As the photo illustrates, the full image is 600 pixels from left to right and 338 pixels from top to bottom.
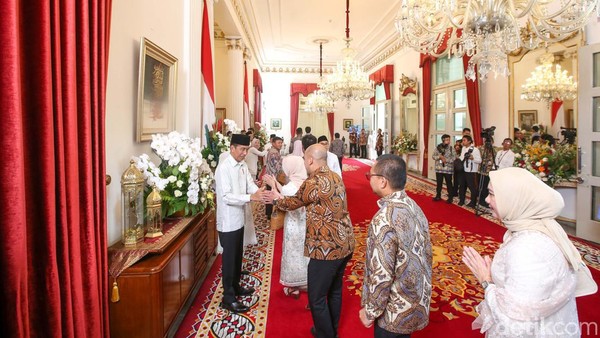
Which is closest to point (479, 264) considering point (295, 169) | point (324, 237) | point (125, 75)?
point (324, 237)

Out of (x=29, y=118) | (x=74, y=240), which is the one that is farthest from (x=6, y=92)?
(x=74, y=240)

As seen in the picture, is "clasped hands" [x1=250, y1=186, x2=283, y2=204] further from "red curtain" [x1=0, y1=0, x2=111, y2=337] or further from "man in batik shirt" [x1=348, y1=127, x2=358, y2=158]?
"man in batik shirt" [x1=348, y1=127, x2=358, y2=158]

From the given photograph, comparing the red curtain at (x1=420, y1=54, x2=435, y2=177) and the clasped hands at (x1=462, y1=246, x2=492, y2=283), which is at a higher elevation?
the red curtain at (x1=420, y1=54, x2=435, y2=177)

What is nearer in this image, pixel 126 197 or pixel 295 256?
pixel 126 197

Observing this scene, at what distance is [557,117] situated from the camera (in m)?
6.10

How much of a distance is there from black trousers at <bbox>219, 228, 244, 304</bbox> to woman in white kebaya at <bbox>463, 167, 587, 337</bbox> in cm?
213

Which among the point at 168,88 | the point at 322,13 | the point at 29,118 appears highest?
the point at 322,13

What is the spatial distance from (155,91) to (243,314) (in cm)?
220

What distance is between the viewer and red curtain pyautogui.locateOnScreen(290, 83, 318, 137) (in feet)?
59.0

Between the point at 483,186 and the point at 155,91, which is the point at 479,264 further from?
the point at 483,186

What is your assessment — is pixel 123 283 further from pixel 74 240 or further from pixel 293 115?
pixel 293 115

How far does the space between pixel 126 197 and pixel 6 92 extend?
1.39 m

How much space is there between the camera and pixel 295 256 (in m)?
3.32

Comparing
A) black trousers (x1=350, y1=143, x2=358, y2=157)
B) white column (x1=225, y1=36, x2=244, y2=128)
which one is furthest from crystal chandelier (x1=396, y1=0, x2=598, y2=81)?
black trousers (x1=350, y1=143, x2=358, y2=157)
